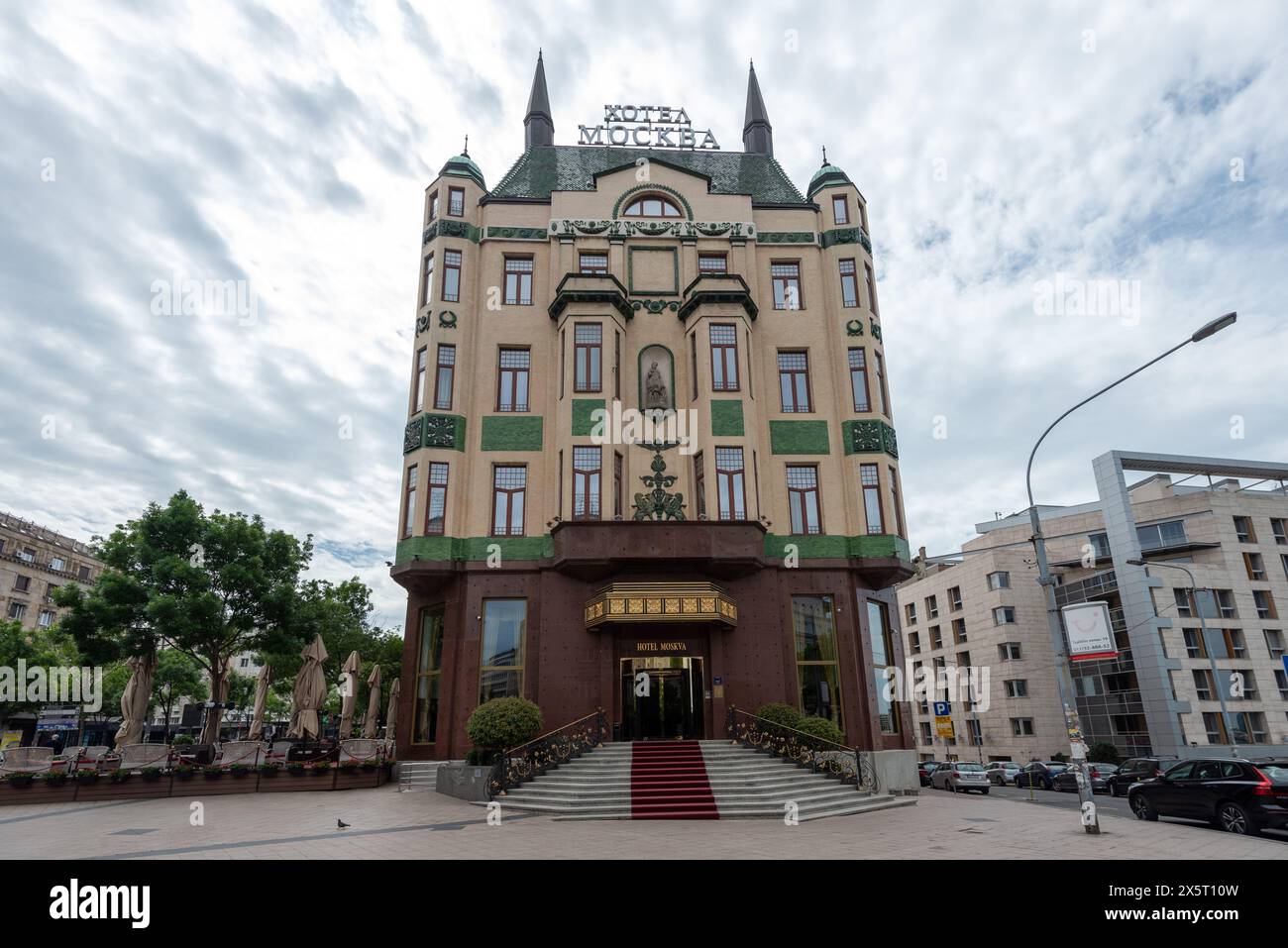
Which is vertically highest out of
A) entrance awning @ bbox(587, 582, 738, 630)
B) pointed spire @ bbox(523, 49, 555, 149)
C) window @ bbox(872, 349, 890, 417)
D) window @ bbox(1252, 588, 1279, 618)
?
pointed spire @ bbox(523, 49, 555, 149)

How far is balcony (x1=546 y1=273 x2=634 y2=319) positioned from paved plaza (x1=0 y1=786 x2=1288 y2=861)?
1763cm

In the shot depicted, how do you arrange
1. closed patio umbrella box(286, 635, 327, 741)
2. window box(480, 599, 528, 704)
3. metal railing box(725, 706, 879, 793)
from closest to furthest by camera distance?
metal railing box(725, 706, 879, 793) → window box(480, 599, 528, 704) → closed patio umbrella box(286, 635, 327, 741)

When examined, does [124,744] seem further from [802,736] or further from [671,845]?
[802,736]

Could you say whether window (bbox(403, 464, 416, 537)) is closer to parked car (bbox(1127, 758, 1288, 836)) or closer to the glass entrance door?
the glass entrance door

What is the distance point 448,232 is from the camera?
94.9ft

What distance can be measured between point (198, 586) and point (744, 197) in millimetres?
26625

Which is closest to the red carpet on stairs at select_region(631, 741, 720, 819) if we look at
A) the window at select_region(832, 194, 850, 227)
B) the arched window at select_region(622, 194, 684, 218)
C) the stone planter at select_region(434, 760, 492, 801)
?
the stone planter at select_region(434, 760, 492, 801)

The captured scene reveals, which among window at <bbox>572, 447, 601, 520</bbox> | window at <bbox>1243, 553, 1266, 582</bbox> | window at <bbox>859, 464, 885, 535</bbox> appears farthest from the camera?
window at <bbox>1243, 553, 1266, 582</bbox>

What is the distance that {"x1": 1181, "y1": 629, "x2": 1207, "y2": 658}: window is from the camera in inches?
1873

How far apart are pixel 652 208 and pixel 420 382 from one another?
40.2ft

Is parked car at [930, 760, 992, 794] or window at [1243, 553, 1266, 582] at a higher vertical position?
window at [1243, 553, 1266, 582]

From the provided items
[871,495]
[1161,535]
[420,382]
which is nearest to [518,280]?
[420,382]

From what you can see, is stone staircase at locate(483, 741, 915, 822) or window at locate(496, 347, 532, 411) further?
window at locate(496, 347, 532, 411)
